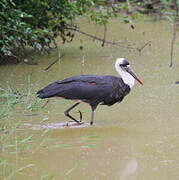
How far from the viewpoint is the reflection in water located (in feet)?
17.0

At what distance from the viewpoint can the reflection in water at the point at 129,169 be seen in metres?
5.20

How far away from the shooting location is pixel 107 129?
6570 millimetres

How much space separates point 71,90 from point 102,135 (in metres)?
0.72

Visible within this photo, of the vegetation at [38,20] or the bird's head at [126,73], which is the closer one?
the bird's head at [126,73]

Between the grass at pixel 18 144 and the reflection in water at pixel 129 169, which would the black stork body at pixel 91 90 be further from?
the reflection in water at pixel 129 169

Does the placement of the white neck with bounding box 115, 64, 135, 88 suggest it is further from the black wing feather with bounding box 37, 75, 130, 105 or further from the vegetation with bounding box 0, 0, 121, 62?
the vegetation with bounding box 0, 0, 121, 62

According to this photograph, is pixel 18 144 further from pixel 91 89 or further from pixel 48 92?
pixel 91 89

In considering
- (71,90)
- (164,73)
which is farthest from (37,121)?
(164,73)

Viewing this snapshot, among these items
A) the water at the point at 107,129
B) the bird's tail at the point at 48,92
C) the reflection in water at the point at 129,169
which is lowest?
the water at the point at 107,129

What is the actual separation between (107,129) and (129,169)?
49.9 inches

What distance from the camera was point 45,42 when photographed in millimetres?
9922

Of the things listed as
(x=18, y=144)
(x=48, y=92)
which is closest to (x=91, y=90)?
(x=48, y=92)

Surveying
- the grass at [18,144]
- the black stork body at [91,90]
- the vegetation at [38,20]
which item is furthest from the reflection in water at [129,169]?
the vegetation at [38,20]

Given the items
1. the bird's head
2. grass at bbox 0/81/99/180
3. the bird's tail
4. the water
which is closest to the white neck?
the bird's head
